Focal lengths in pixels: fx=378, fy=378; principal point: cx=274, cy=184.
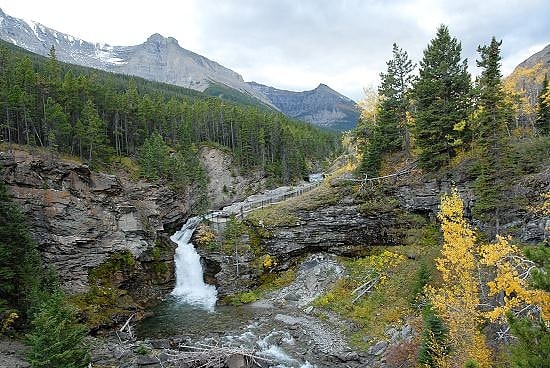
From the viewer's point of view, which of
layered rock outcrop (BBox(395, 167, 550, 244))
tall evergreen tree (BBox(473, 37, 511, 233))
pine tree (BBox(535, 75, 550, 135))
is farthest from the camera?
pine tree (BBox(535, 75, 550, 135))

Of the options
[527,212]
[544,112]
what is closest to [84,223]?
[527,212]

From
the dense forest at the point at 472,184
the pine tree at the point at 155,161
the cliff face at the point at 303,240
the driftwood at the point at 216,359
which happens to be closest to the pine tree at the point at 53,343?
the driftwood at the point at 216,359

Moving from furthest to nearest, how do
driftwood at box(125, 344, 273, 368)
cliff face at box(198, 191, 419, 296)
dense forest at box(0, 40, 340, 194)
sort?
dense forest at box(0, 40, 340, 194) → cliff face at box(198, 191, 419, 296) → driftwood at box(125, 344, 273, 368)

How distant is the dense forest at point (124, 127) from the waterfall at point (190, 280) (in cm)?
1363

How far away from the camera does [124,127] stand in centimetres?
7069

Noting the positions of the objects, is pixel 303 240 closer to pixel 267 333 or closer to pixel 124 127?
pixel 267 333

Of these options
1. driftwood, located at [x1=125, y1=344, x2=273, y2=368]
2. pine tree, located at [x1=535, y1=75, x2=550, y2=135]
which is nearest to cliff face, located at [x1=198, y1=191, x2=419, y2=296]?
driftwood, located at [x1=125, y1=344, x2=273, y2=368]

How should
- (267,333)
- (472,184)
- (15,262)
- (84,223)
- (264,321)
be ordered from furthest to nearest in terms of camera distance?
(84,223) → (264,321) → (472,184) → (267,333) → (15,262)

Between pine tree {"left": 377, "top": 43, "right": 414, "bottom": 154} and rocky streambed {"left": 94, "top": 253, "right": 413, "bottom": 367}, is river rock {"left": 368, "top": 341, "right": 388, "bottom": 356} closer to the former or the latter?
rocky streambed {"left": 94, "top": 253, "right": 413, "bottom": 367}

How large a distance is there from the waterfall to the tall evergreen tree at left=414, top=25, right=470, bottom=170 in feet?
89.8

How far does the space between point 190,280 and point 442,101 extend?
34.6 metres

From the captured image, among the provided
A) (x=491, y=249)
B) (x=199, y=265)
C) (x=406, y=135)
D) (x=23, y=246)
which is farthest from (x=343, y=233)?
(x=23, y=246)

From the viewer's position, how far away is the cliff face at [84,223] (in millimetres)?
38312

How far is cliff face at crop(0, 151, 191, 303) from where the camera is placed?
3831cm
